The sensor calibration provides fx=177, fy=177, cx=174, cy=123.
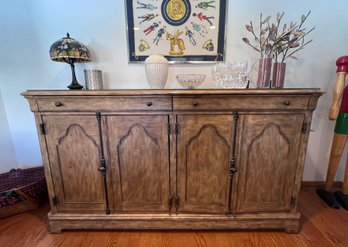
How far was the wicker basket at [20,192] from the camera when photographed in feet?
4.75

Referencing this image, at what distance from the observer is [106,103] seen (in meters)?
1.14

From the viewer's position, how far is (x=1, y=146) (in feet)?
5.71

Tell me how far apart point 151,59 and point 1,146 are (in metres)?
1.74

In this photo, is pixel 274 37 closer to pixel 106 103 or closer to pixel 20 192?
pixel 106 103

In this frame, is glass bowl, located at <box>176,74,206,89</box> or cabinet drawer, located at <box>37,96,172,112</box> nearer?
cabinet drawer, located at <box>37,96,172,112</box>

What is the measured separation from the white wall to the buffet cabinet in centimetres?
62

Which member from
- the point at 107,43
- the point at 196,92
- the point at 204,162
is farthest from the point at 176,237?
the point at 107,43

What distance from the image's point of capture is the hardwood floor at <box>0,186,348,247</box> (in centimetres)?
125

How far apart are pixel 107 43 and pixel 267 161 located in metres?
1.64

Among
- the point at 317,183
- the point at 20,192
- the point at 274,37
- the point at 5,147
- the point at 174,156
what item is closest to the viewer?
the point at 174,156

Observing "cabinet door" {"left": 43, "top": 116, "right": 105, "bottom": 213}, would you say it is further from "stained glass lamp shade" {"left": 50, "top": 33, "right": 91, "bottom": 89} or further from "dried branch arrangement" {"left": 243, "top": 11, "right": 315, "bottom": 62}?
"dried branch arrangement" {"left": 243, "top": 11, "right": 315, "bottom": 62}

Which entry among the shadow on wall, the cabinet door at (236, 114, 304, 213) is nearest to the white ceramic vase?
the cabinet door at (236, 114, 304, 213)

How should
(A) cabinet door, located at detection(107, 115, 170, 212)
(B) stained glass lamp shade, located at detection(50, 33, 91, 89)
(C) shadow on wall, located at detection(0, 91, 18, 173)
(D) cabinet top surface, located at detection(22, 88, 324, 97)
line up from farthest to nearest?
(C) shadow on wall, located at detection(0, 91, 18, 173) < (B) stained glass lamp shade, located at detection(50, 33, 91, 89) < (A) cabinet door, located at detection(107, 115, 170, 212) < (D) cabinet top surface, located at detection(22, 88, 324, 97)

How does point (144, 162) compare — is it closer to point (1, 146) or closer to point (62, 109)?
point (62, 109)
